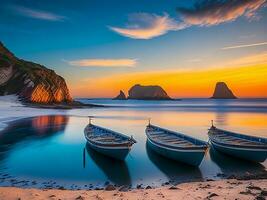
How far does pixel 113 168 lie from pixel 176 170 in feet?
15.0

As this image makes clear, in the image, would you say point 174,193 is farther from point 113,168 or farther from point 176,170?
point 113,168

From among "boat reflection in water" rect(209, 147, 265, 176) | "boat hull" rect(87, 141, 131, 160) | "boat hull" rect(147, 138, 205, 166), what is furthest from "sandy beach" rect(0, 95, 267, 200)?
"boat hull" rect(87, 141, 131, 160)

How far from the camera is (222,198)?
10984mm

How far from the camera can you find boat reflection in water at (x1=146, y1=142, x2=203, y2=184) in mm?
16820

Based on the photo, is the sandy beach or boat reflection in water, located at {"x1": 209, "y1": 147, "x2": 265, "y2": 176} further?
boat reflection in water, located at {"x1": 209, "y1": 147, "x2": 265, "y2": 176}

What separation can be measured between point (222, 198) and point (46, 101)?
102 m

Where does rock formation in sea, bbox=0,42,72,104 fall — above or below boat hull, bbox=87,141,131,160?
above

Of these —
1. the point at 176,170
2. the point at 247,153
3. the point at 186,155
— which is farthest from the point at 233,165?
the point at 176,170

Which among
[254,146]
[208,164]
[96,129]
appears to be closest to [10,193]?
[208,164]

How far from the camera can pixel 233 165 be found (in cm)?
2036

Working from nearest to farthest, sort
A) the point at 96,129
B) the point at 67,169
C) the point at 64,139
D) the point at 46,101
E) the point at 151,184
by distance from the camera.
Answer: the point at 151,184 < the point at 67,169 < the point at 96,129 < the point at 64,139 < the point at 46,101

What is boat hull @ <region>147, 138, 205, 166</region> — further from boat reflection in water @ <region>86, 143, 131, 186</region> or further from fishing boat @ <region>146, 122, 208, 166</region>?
boat reflection in water @ <region>86, 143, 131, 186</region>

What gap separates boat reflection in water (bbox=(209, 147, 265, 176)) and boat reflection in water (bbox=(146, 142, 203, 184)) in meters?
2.34

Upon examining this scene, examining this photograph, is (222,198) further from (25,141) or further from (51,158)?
(25,141)
